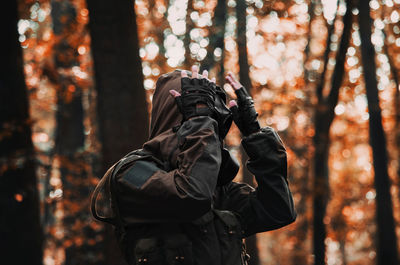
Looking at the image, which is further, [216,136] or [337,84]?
[337,84]

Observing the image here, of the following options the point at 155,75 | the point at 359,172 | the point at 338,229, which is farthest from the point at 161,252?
the point at 359,172

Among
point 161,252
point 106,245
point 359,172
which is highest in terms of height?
point 161,252

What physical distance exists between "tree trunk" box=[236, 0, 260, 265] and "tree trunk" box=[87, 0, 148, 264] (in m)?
3.09

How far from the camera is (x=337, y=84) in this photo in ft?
33.9

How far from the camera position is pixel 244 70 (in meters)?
9.05

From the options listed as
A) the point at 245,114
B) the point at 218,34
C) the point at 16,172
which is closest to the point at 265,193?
the point at 245,114

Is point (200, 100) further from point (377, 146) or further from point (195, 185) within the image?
point (377, 146)

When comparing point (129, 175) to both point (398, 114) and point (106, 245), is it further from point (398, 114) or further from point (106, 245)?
point (398, 114)

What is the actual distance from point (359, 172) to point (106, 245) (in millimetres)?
27499

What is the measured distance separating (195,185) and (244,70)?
21.4 feet

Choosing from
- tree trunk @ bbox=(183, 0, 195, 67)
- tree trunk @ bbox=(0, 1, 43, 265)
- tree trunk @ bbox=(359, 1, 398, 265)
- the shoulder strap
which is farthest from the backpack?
tree trunk @ bbox=(183, 0, 195, 67)

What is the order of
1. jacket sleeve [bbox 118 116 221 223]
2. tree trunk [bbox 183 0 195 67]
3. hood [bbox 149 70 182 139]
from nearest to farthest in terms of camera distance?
jacket sleeve [bbox 118 116 221 223], hood [bbox 149 70 182 139], tree trunk [bbox 183 0 195 67]

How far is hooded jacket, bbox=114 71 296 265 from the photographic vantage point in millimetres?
2727

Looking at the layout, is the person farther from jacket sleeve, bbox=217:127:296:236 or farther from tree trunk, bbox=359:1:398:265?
tree trunk, bbox=359:1:398:265
